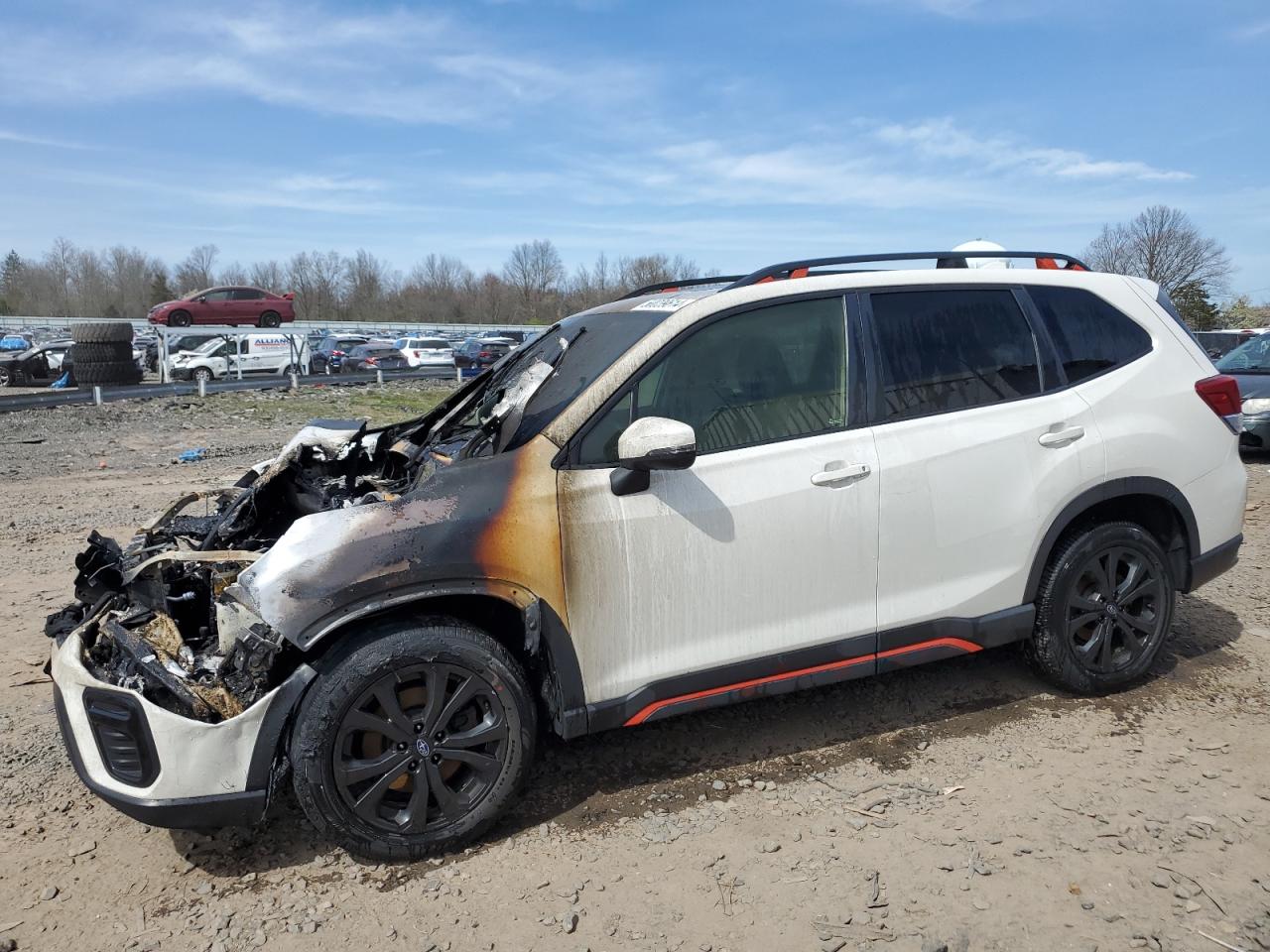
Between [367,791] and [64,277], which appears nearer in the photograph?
[367,791]

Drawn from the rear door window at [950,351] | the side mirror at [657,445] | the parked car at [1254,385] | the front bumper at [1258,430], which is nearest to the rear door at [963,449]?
the rear door window at [950,351]

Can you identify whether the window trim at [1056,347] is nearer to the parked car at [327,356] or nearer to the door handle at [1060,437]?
the door handle at [1060,437]

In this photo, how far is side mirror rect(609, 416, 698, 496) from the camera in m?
3.02

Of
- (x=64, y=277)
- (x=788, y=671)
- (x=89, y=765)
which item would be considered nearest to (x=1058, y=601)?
(x=788, y=671)

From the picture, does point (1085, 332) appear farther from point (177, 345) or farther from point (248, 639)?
point (177, 345)

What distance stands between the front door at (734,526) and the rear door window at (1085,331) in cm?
108

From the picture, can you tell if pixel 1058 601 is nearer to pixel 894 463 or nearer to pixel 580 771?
pixel 894 463

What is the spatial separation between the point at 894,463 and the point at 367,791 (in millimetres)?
2211

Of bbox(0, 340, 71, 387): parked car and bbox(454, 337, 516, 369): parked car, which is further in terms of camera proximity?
bbox(454, 337, 516, 369): parked car

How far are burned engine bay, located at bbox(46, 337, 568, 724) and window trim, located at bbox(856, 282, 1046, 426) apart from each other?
128cm

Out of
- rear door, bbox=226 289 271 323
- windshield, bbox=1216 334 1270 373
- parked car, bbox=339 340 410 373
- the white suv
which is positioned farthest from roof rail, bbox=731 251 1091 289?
parked car, bbox=339 340 410 373

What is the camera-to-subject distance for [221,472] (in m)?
11.7

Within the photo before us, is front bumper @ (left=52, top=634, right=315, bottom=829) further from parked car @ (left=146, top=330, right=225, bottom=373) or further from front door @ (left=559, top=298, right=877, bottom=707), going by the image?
parked car @ (left=146, top=330, right=225, bottom=373)

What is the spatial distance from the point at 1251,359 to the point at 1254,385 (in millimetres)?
1263
